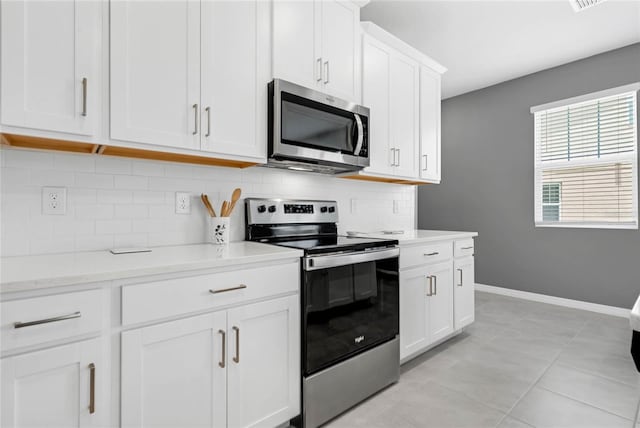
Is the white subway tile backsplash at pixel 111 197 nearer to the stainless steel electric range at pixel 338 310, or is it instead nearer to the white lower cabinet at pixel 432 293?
the stainless steel electric range at pixel 338 310

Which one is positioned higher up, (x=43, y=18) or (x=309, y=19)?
(x=309, y=19)

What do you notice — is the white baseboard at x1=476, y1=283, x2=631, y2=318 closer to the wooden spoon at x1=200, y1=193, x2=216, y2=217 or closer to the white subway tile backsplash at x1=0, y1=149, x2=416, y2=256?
the white subway tile backsplash at x1=0, y1=149, x2=416, y2=256

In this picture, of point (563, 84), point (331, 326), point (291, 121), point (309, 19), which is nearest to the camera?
point (331, 326)

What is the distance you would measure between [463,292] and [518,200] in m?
2.04

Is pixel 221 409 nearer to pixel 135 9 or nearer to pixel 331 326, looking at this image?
pixel 331 326

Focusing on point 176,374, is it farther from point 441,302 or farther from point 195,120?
point 441,302

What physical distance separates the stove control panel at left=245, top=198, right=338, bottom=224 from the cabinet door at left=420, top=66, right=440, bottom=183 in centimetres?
104

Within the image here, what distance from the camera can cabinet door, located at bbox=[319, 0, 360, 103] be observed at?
2.13 meters

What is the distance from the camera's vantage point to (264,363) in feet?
4.91

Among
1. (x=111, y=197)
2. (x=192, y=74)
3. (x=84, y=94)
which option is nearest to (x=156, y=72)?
(x=192, y=74)

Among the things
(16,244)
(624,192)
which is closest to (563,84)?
(624,192)

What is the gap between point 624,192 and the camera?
3447 millimetres

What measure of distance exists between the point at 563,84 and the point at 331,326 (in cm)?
404

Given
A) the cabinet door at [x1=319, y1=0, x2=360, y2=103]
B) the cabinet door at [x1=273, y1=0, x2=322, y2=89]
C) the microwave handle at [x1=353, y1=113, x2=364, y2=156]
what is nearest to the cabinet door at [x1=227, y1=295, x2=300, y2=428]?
the microwave handle at [x1=353, y1=113, x2=364, y2=156]
